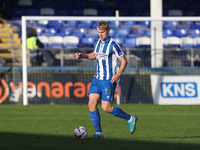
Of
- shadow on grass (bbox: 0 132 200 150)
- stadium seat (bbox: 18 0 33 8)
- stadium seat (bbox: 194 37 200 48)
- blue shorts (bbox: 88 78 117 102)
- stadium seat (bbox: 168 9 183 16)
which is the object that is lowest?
shadow on grass (bbox: 0 132 200 150)

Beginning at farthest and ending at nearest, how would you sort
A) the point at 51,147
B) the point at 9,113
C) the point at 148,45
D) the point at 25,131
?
the point at 148,45 → the point at 9,113 → the point at 25,131 → the point at 51,147

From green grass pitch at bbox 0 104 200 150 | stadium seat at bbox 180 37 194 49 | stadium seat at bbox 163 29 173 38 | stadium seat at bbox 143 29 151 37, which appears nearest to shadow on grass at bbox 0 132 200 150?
green grass pitch at bbox 0 104 200 150

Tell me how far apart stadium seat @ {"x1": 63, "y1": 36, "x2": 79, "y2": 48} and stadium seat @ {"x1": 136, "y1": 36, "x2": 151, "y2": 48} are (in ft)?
7.05

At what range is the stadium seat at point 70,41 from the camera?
57.6 ft

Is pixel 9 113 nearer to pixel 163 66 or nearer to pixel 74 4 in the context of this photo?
pixel 163 66

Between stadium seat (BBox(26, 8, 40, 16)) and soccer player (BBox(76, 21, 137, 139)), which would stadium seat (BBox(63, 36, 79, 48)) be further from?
soccer player (BBox(76, 21, 137, 139))

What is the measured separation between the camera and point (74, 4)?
2536 centimetres

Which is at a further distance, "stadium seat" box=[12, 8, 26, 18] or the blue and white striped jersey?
"stadium seat" box=[12, 8, 26, 18]

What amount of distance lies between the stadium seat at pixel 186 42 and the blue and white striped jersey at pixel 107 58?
9537mm

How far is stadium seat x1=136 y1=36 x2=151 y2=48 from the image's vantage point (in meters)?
16.4

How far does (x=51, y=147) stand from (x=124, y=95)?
884cm

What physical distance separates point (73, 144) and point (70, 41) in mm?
11564

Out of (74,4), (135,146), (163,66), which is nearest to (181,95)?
(163,66)

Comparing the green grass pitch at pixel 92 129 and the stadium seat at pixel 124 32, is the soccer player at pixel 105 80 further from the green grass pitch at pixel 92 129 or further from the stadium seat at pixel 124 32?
the stadium seat at pixel 124 32
